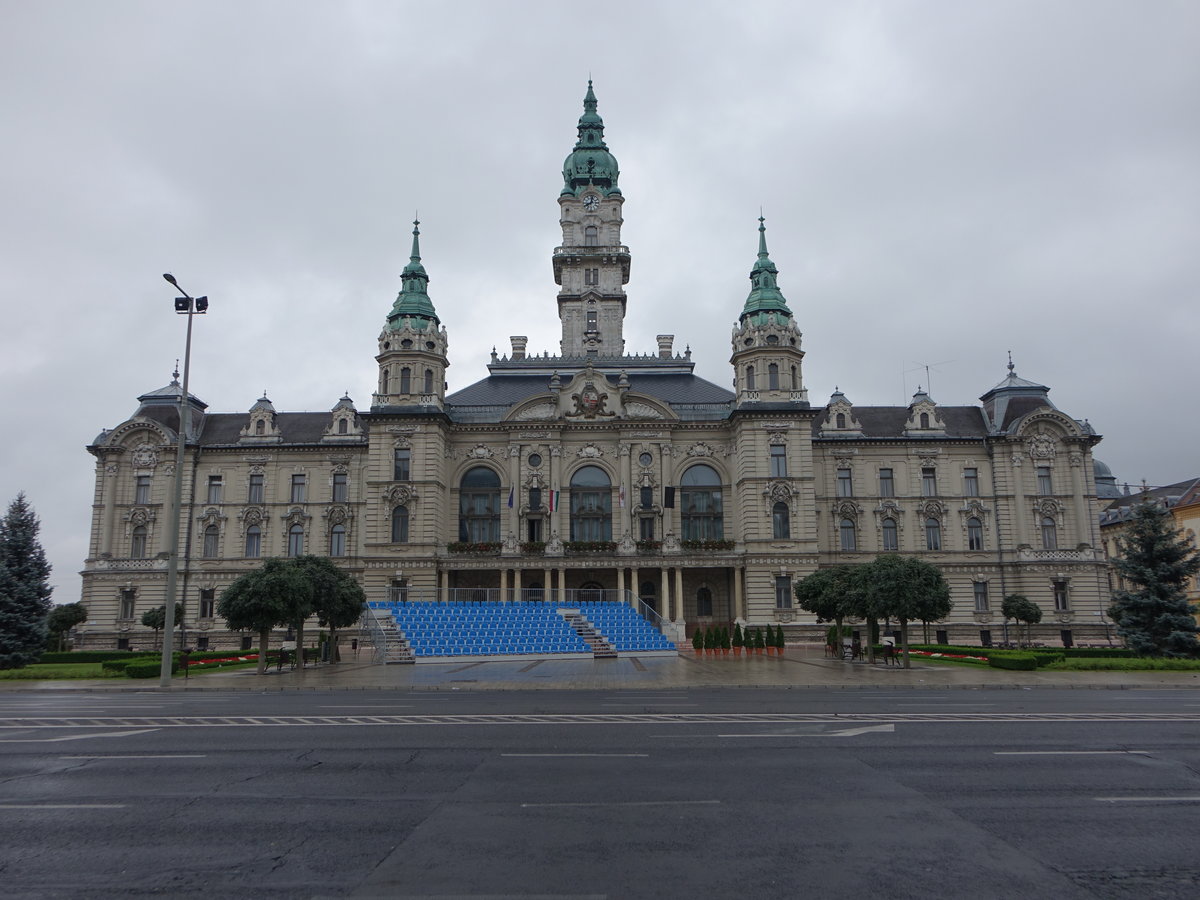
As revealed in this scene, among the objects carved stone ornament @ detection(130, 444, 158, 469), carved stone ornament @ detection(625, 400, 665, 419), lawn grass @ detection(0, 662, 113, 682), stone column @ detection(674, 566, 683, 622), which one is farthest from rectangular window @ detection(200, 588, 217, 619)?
stone column @ detection(674, 566, 683, 622)

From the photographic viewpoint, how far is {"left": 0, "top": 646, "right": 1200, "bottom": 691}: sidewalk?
30.8m

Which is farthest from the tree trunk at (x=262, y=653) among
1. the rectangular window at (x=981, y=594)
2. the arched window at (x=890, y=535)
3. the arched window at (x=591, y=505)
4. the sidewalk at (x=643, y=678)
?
the rectangular window at (x=981, y=594)

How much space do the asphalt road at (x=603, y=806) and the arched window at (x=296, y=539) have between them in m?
46.1

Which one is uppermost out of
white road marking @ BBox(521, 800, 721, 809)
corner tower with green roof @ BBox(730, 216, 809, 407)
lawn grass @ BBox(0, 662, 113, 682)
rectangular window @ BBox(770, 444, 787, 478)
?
corner tower with green roof @ BBox(730, 216, 809, 407)

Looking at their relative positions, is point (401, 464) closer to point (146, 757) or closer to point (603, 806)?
point (146, 757)

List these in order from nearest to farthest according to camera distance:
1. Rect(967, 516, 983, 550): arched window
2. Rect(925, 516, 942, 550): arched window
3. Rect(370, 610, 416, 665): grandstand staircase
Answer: Rect(370, 610, 416, 665): grandstand staircase → Rect(967, 516, 983, 550): arched window → Rect(925, 516, 942, 550): arched window

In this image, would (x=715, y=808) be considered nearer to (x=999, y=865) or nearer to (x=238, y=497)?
(x=999, y=865)

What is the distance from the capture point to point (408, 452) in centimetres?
6369

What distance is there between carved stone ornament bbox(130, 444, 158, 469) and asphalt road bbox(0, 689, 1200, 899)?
4899 cm

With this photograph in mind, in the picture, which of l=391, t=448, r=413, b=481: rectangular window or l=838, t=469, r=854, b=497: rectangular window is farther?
l=838, t=469, r=854, b=497: rectangular window

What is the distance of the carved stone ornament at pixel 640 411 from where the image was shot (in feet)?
215

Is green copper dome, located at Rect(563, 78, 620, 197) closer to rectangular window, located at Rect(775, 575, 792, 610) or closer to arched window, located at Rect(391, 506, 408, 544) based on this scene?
arched window, located at Rect(391, 506, 408, 544)

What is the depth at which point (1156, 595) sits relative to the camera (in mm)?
43406

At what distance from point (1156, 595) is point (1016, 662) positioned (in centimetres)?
1141
